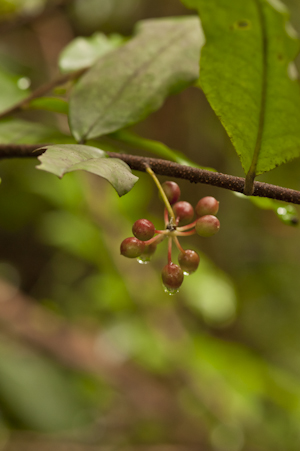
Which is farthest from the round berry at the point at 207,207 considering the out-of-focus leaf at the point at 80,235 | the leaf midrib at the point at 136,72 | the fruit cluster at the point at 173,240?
the out-of-focus leaf at the point at 80,235

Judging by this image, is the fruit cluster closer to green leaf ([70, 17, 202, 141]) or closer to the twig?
green leaf ([70, 17, 202, 141])

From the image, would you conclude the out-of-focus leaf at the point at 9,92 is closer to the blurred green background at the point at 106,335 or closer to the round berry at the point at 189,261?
the round berry at the point at 189,261

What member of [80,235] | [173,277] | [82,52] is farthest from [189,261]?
[80,235]

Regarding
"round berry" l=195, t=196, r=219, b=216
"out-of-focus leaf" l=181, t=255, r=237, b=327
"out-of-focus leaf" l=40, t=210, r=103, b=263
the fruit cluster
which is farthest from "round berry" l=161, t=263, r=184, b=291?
"out-of-focus leaf" l=40, t=210, r=103, b=263

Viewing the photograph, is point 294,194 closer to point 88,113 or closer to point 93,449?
point 88,113

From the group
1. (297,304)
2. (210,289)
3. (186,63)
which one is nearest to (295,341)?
(297,304)
